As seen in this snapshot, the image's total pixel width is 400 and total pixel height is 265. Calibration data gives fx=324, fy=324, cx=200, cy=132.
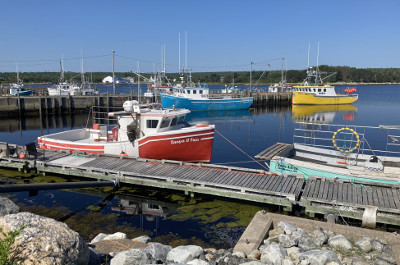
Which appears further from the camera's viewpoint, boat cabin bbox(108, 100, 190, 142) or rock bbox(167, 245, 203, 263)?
boat cabin bbox(108, 100, 190, 142)

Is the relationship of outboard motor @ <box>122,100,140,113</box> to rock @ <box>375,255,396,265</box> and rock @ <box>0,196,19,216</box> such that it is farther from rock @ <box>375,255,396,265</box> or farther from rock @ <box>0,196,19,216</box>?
rock @ <box>375,255,396,265</box>

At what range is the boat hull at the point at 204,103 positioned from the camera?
147 ft

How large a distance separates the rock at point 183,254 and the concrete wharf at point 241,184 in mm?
4456

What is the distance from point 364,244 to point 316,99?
51.9 metres

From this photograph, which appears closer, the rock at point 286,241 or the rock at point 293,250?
the rock at point 293,250

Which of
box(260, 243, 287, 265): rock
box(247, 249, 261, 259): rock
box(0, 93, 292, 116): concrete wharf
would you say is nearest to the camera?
box(260, 243, 287, 265): rock

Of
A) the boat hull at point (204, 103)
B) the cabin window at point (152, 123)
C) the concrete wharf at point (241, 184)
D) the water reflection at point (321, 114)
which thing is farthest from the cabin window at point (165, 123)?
the boat hull at point (204, 103)

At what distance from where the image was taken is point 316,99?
183ft

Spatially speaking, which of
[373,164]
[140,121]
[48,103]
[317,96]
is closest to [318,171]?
[373,164]

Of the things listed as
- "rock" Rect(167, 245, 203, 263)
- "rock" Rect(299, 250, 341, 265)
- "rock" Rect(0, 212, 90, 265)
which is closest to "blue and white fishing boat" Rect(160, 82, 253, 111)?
"rock" Rect(167, 245, 203, 263)

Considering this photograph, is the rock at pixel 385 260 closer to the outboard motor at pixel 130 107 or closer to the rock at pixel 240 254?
the rock at pixel 240 254

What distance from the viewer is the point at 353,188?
10.9 metres

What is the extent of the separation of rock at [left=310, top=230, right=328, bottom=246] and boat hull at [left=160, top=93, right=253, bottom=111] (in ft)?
122

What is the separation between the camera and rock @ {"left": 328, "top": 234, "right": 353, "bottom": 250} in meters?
7.21
